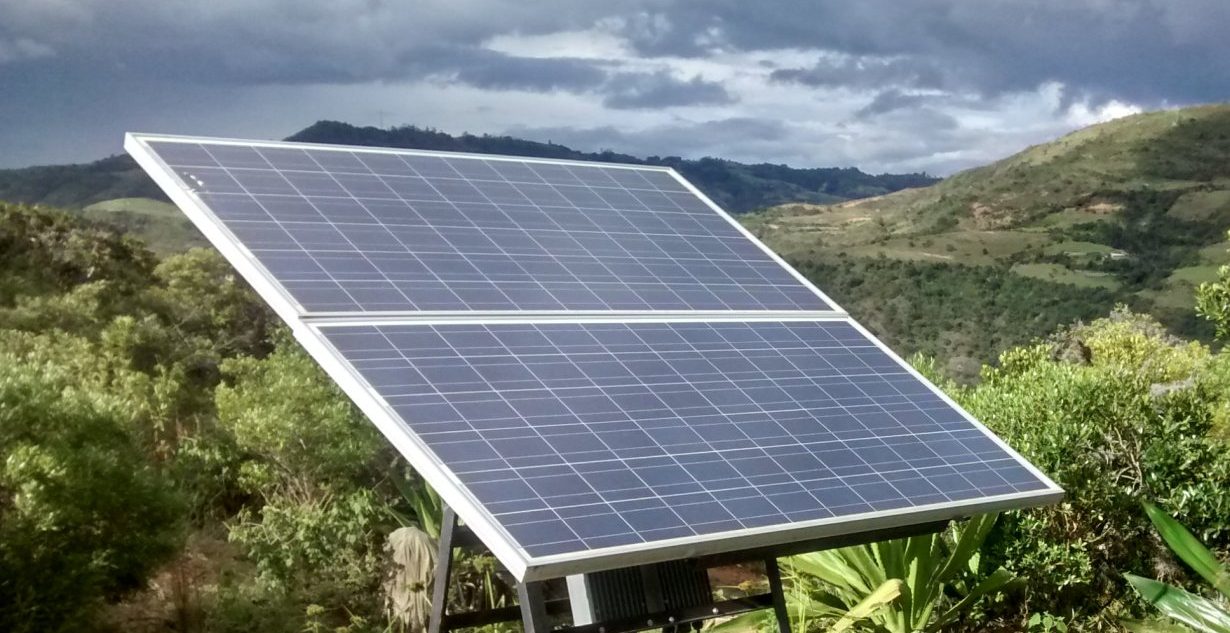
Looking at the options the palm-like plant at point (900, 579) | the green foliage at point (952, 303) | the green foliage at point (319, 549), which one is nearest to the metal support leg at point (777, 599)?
the palm-like plant at point (900, 579)

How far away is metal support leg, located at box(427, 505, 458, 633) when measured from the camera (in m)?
6.77

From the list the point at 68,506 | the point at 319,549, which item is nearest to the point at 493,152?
the point at 319,549

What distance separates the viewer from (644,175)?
10969 mm

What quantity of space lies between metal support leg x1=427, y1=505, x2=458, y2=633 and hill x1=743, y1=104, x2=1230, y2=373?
40.0m

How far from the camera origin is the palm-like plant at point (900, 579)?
10250mm

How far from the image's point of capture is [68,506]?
1132 cm

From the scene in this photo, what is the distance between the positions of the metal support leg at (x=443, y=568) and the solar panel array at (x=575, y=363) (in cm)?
95

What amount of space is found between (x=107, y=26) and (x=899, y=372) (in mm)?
80287

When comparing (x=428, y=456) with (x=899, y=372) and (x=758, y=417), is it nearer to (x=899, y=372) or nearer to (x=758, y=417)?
(x=758, y=417)

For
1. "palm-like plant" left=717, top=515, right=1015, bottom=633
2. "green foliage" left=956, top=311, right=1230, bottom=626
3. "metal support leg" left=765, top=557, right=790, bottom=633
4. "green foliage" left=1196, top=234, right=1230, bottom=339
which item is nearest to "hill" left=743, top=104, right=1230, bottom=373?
"green foliage" left=1196, top=234, right=1230, bottom=339

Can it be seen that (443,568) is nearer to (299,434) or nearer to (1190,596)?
(1190,596)

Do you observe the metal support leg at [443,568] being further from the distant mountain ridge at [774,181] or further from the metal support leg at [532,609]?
the distant mountain ridge at [774,181]

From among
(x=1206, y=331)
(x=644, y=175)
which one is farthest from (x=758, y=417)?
(x=1206, y=331)

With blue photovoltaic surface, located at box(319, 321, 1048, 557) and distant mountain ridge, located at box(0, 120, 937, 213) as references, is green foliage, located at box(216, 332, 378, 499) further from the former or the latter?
blue photovoltaic surface, located at box(319, 321, 1048, 557)
